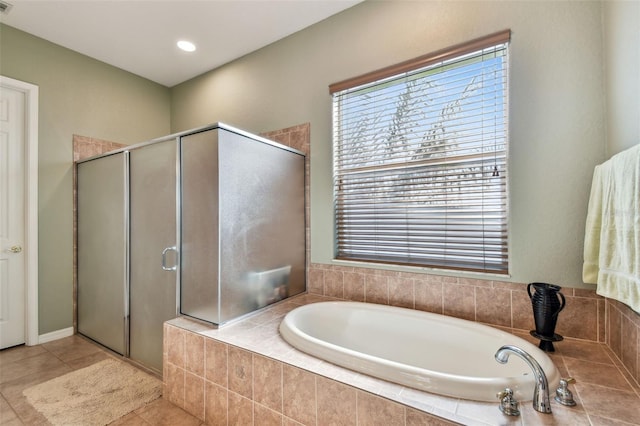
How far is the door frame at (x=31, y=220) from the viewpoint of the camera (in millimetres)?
2500

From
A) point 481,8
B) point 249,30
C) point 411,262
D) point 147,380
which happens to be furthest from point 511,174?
point 147,380

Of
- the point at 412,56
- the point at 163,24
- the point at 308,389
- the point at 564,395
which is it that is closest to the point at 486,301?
the point at 564,395

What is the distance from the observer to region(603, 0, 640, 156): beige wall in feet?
4.00

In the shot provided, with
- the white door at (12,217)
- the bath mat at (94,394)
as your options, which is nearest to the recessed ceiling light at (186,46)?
the white door at (12,217)

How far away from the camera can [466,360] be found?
5.24 feet

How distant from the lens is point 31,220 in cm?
250

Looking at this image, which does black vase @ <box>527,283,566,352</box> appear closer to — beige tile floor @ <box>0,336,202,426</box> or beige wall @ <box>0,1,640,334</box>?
beige wall @ <box>0,1,640,334</box>

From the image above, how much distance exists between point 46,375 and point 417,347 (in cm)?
262

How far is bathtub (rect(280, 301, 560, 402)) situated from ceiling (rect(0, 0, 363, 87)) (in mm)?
2281

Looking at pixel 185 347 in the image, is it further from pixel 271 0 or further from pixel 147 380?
pixel 271 0

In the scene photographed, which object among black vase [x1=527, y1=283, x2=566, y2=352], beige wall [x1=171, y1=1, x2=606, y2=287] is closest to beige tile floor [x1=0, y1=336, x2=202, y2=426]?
black vase [x1=527, y1=283, x2=566, y2=352]

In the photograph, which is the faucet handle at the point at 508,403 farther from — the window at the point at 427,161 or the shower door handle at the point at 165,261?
the shower door handle at the point at 165,261

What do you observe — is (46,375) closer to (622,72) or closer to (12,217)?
(12,217)

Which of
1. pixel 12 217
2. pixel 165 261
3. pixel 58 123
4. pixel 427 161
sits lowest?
pixel 165 261
